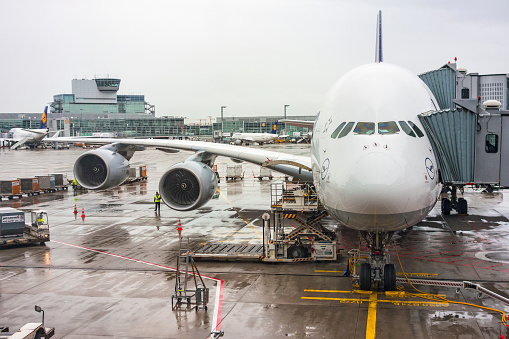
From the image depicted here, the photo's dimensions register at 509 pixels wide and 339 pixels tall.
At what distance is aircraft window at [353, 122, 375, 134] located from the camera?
11583mm

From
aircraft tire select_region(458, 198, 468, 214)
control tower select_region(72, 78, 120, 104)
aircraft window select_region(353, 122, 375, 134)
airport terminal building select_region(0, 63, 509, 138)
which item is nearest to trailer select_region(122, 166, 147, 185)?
aircraft tire select_region(458, 198, 468, 214)

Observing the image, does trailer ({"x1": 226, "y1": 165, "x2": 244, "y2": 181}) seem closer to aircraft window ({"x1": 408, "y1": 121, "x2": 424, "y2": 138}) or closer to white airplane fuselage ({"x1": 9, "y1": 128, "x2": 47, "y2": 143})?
aircraft window ({"x1": 408, "y1": 121, "x2": 424, "y2": 138})

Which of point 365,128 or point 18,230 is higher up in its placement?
point 365,128

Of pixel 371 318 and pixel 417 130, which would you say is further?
pixel 417 130

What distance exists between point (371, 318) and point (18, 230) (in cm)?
1479

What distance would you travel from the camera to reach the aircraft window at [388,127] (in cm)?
1149


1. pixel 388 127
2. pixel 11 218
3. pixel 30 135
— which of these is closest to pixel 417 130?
pixel 388 127

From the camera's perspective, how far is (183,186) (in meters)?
20.1

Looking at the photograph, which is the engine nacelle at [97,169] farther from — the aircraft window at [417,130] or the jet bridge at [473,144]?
the aircraft window at [417,130]

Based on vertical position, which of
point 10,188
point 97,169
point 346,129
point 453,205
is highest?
point 346,129

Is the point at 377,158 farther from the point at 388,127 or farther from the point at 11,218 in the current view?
the point at 11,218

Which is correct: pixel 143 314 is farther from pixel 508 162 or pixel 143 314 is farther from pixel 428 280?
pixel 508 162

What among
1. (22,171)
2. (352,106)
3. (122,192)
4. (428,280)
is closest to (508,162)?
(428,280)

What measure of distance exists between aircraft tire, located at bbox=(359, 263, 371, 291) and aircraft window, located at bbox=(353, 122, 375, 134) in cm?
375
